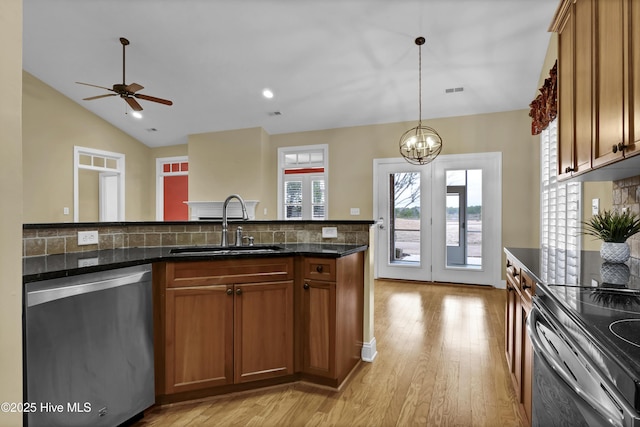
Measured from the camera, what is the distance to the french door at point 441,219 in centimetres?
509

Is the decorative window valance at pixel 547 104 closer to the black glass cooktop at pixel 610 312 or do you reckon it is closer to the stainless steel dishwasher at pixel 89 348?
the black glass cooktop at pixel 610 312

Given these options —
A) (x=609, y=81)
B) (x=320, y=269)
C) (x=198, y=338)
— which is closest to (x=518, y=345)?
(x=320, y=269)

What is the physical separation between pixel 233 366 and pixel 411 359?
4.64 ft

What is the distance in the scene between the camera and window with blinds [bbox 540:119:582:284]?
1911mm

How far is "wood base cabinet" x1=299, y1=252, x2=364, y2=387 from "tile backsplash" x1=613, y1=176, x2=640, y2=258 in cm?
171

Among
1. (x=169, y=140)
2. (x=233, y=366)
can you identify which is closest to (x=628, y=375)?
(x=233, y=366)

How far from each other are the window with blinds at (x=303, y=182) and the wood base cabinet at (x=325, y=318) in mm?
4138

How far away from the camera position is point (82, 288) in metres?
1.49

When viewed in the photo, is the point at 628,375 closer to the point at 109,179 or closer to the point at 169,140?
the point at 169,140

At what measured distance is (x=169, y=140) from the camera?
7.37 meters

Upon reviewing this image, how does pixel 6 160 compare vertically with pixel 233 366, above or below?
above

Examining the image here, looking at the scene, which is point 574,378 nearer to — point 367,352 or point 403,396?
point 403,396

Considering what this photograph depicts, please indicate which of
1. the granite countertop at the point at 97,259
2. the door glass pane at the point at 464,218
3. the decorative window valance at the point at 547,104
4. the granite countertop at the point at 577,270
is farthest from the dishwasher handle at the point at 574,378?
the door glass pane at the point at 464,218

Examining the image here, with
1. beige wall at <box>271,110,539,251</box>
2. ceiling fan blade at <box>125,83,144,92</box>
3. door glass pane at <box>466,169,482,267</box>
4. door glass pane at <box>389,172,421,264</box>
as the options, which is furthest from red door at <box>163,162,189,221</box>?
door glass pane at <box>466,169,482,267</box>
